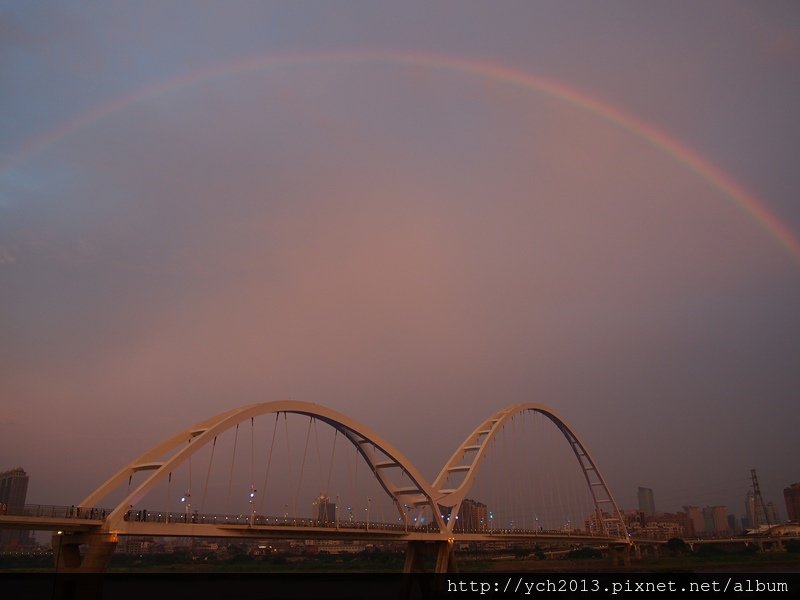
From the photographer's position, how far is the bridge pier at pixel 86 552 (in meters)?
26.9

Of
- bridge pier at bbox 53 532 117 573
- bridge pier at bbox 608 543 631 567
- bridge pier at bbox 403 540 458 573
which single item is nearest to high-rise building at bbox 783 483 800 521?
bridge pier at bbox 608 543 631 567

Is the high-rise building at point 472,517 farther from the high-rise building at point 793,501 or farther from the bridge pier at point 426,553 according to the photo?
the high-rise building at point 793,501

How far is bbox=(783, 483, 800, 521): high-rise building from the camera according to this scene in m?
152

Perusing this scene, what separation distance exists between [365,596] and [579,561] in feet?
147

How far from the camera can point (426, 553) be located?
1853 inches

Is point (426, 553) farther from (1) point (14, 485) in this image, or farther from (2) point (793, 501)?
(2) point (793, 501)

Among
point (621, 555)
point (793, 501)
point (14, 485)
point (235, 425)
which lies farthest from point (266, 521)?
point (793, 501)

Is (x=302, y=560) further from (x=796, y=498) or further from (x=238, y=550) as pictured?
(x=796, y=498)

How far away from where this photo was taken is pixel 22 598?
2347 inches

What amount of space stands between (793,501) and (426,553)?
143175 mm

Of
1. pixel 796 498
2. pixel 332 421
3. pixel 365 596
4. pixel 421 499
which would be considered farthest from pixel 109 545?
pixel 796 498

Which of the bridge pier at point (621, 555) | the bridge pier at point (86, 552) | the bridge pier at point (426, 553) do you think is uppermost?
the bridge pier at point (86, 552)

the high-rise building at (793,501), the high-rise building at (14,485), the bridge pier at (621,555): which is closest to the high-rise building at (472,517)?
the bridge pier at (621,555)

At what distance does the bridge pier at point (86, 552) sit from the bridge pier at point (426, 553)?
23.4 meters
